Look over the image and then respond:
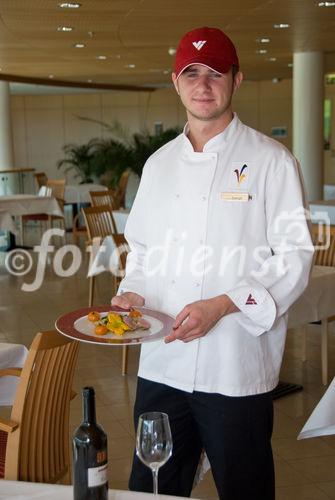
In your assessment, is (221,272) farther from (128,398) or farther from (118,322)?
(128,398)

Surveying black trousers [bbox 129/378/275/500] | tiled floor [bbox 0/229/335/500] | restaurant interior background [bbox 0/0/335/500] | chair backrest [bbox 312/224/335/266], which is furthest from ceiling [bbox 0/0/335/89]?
black trousers [bbox 129/378/275/500]

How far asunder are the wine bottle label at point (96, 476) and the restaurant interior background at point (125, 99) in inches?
85.4

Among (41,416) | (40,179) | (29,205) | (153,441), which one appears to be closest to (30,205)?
(29,205)

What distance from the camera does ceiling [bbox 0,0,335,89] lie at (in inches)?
280

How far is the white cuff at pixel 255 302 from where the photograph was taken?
2031mm

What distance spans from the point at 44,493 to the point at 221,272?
758 mm

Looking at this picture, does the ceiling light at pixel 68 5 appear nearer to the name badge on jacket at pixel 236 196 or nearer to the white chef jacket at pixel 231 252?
the white chef jacket at pixel 231 252

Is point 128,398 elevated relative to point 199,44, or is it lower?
lower

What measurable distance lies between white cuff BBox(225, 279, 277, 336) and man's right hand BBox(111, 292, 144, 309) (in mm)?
338

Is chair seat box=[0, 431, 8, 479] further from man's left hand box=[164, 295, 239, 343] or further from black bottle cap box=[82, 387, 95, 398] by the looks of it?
black bottle cap box=[82, 387, 95, 398]

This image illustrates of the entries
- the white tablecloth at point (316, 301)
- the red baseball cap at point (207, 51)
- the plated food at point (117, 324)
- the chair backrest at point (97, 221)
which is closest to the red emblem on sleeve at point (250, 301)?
the plated food at point (117, 324)

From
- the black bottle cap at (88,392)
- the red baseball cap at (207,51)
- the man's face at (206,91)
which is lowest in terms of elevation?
the black bottle cap at (88,392)

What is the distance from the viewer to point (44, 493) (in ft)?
5.56

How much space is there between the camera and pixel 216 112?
6.88ft
